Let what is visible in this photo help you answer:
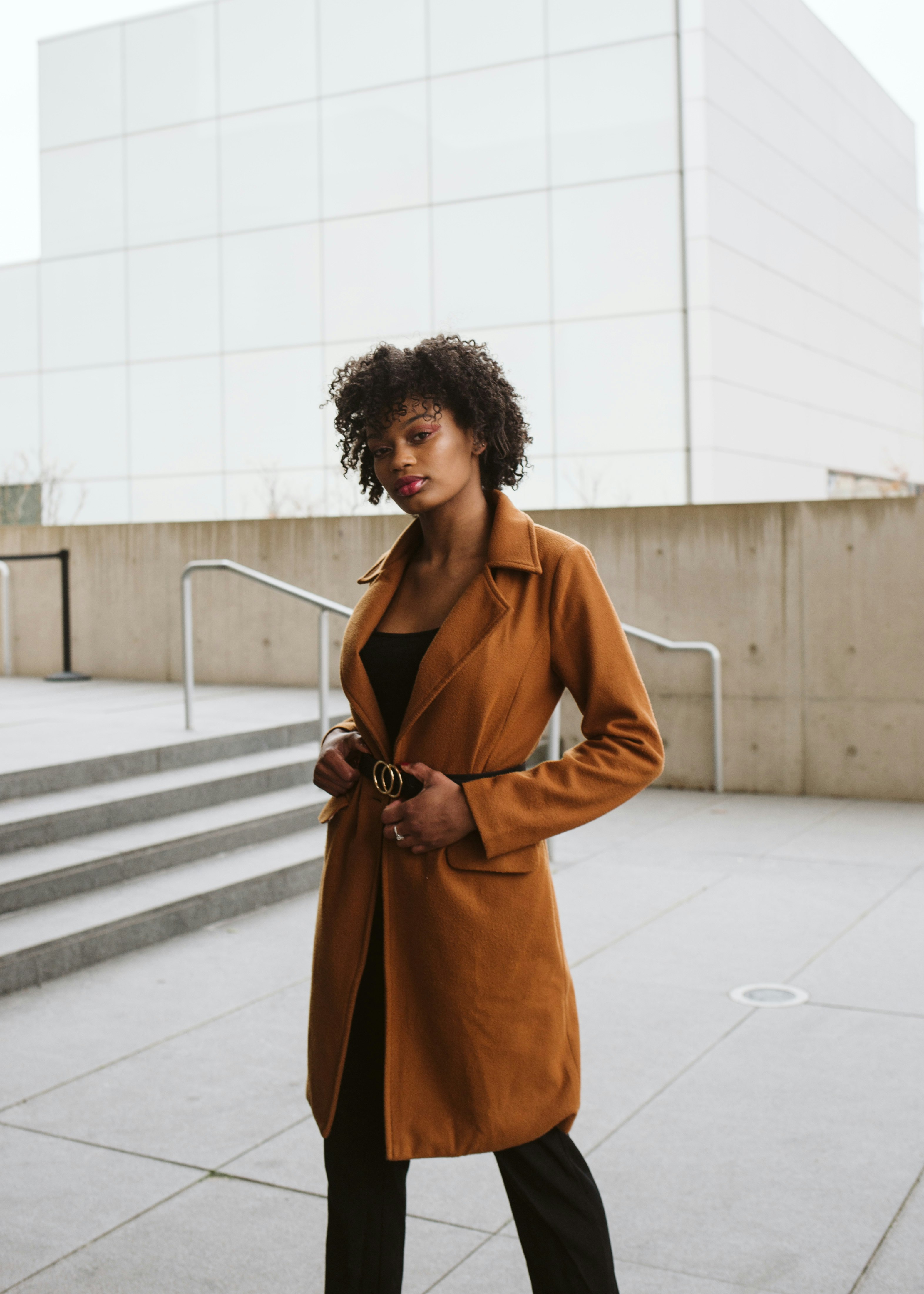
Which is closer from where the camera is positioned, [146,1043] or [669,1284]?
[669,1284]

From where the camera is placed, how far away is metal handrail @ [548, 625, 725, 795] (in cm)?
817

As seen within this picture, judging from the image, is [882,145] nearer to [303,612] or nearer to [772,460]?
[772,460]

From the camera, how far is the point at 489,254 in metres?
15.9

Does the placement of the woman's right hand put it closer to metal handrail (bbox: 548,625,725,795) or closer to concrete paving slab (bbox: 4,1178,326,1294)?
concrete paving slab (bbox: 4,1178,326,1294)

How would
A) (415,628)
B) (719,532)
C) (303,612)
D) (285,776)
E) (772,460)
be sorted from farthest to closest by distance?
1. (772,460)
2. (303,612)
3. (719,532)
4. (285,776)
5. (415,628)

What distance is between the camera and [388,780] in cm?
194

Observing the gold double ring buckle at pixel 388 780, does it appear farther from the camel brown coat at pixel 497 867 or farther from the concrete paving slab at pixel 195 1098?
the concrete paving slab at pixel 195 1098

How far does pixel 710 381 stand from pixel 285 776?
9458 millimetres

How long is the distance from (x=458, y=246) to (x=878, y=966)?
13.0 metres

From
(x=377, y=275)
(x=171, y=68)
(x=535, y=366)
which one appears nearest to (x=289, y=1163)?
(x=535, y=366)

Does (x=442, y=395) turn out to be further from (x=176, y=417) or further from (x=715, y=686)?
(x=176, y=417)

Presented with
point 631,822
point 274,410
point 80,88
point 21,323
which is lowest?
point 631,822

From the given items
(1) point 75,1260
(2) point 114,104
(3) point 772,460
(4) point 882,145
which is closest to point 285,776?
(1) point 75,1260

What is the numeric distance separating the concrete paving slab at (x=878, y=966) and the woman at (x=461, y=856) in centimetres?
258
